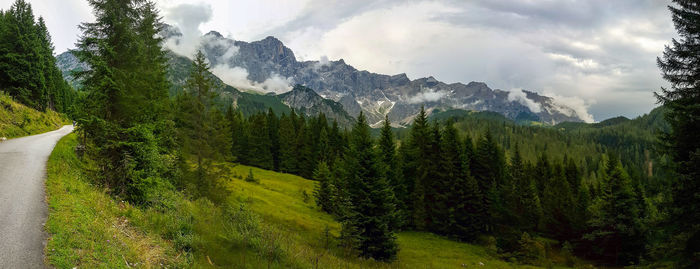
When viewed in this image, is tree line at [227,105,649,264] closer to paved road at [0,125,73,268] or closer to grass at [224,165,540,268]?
grass at [224,165,540,268]

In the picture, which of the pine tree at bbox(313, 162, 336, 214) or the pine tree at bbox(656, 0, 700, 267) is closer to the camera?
the pine tree at bbox(656, 0, 700, 267)

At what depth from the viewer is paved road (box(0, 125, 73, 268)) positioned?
7.71 m

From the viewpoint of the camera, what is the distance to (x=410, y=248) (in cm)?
3275

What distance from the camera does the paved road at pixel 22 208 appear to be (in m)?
7.71

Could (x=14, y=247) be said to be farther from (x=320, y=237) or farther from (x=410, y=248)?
(x=410, y=248)

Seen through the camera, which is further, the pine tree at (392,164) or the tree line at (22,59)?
the pine tree at (392,164)

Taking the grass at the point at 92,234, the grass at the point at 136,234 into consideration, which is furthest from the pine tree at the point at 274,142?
the grass at the point at 92,234

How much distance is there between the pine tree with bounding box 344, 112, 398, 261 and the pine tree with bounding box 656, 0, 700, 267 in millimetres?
17605

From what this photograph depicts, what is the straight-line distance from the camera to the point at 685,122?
16.2m

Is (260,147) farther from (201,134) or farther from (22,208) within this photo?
(22,208)

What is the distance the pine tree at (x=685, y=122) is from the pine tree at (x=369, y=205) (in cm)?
1761

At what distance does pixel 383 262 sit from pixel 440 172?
19087mm

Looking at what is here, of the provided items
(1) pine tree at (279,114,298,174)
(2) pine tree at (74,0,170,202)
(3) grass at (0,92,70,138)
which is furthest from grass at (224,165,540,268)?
(1) pine tree at (279,114,298,174)

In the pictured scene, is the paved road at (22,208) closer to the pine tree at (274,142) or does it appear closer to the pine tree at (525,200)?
the pine tree at (525,200)
